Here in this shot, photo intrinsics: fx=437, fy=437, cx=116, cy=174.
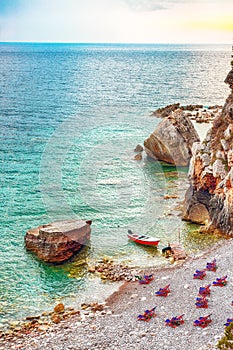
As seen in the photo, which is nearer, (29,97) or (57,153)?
(57,153)

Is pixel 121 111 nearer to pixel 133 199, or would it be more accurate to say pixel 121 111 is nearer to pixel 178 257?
pixel 133 199

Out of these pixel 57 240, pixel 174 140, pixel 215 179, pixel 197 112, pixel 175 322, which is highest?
pixel 197 112

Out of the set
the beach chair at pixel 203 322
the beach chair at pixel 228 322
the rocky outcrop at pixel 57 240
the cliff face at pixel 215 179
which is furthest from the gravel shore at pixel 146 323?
the cliff face at pixel 215 179

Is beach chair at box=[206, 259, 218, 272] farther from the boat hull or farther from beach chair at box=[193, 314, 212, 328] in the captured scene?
beach chair at box=[193, 314, 212, 328]

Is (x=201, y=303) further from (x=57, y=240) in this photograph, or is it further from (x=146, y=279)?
(x=57, y=240)

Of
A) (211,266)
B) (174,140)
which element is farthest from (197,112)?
(211,266)

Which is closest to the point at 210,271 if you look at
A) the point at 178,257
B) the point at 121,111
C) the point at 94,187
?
the point at 178,257

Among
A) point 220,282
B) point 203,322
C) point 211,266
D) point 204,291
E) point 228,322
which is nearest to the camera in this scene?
point 228,322

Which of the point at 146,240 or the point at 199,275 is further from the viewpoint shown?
the point at 146,240
